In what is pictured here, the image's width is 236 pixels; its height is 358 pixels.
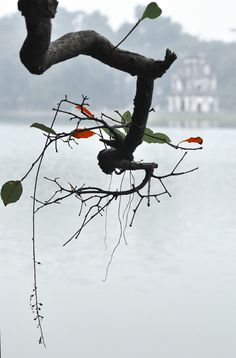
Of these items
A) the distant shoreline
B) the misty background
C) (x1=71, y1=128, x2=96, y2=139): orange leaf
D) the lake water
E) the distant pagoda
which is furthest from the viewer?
the distant pagoda

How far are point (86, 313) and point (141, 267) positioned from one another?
93 cm

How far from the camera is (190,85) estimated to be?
24.8 m

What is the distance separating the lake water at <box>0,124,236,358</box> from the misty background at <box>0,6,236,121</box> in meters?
17.1

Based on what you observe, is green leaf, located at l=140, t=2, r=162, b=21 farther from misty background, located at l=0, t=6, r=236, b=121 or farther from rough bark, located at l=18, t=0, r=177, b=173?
misty background, located at l=0, t=6, r=236, b=121

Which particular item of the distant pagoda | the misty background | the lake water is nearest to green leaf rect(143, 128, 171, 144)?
the lake water

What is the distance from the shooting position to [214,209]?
5496mm

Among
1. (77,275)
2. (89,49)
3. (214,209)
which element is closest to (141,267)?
(77,275)

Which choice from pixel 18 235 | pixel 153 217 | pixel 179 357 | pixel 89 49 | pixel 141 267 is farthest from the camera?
pixel 153 217

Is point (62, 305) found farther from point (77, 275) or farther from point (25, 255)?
point (25, 255)

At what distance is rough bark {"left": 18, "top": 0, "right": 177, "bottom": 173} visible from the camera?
458 mm

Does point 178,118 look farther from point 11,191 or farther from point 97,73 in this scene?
point 11,191

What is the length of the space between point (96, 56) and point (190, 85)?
2461 centimetres

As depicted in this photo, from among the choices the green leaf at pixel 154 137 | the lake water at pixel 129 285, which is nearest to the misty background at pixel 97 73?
the lake water at pixel 129 285

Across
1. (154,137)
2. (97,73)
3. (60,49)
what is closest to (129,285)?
(154,137)
